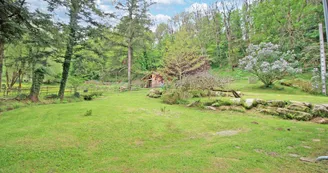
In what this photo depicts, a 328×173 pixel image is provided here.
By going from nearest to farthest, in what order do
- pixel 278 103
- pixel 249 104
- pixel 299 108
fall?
pixel 299 108, pixel 278 103, pixel 249 104

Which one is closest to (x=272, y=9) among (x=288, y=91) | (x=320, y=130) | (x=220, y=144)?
(x=288, y=91)

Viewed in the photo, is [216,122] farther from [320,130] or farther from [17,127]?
[17,127]

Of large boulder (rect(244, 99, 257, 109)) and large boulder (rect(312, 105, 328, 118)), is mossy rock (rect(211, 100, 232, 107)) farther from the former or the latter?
large boulder (rect(312, 105, 328, 118))

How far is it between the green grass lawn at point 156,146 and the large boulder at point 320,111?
1.35 m

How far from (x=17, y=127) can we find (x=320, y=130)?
833 centimetres

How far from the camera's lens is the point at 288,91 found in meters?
13.0

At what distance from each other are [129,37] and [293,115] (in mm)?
17298

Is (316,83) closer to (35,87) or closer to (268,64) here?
(268,64)

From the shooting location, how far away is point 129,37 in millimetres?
19609

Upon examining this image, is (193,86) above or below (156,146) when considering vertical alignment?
above

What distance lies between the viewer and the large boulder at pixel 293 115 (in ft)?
19.0

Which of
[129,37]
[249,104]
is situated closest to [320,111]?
[249,104]

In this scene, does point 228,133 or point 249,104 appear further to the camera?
point 249,104

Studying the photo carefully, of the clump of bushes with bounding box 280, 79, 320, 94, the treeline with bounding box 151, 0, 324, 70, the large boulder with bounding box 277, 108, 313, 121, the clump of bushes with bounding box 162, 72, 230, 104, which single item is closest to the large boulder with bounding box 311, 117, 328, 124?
the large boulder with bounding box 277, 108, 313, 121
